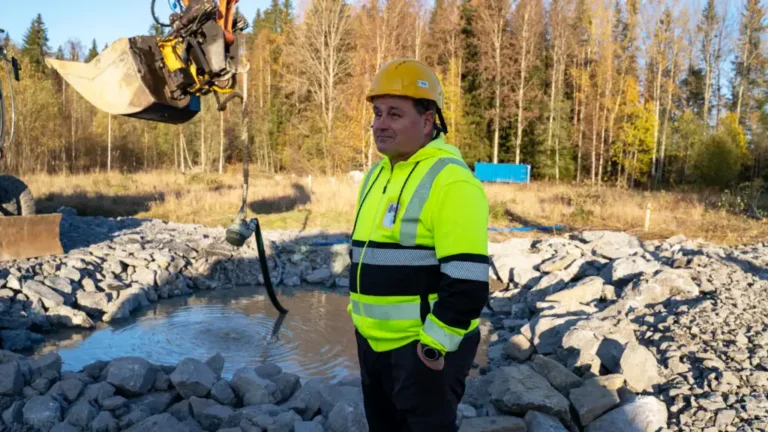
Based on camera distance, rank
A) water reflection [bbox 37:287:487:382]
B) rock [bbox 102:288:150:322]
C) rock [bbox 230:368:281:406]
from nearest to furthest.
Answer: rock [bbox 230:368:281:406] < water reflection [bbox 37:287:487:382] < rock [bbox 102:288:150:322]

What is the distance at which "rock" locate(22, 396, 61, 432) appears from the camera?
3.57 m

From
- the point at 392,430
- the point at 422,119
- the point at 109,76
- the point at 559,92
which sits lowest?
the point at 392,430

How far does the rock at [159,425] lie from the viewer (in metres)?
3.39

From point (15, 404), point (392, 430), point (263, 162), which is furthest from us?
point (263, 162)

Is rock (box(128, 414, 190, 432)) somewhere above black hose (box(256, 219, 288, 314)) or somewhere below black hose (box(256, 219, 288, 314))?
below

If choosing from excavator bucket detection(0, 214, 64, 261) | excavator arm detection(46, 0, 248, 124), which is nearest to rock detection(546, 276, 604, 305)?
excavator arm detection(46, 0, 248, 124)

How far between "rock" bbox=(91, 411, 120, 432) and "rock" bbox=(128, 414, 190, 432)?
183 mm

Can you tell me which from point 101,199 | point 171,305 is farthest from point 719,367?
point 101,199

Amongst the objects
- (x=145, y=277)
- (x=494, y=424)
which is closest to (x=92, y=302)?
(x=145, y=277)

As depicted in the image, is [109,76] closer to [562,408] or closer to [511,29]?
[562,408]

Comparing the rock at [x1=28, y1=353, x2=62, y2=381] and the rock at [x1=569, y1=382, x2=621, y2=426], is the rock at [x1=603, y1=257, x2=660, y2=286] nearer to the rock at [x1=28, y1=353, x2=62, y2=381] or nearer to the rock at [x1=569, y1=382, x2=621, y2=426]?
the rock at [x1=569, y1=382, x2=621, y2=426]

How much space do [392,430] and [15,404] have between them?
2.75 meters

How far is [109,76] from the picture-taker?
453 centimetres

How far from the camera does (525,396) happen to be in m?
3.99
